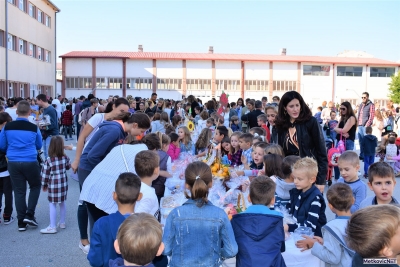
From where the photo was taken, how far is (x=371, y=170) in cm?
368

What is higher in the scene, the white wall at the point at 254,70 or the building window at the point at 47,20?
the building window at the point at 47,20

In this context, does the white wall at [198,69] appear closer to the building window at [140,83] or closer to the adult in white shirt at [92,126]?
the building window at [140,83]

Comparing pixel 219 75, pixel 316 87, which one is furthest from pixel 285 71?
pixel 219 75

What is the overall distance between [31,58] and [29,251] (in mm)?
30155

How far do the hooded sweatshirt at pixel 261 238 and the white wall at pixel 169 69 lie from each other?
4493cm

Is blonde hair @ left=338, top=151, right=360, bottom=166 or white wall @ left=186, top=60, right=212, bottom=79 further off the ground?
white wall @ left=186, top=60, right=212, bottom=79

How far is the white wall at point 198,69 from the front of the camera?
4747 cm

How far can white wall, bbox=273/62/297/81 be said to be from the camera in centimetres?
4869

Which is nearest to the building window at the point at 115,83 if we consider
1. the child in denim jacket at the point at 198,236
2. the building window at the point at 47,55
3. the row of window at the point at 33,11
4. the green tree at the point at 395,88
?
the building window at the point at 47,55

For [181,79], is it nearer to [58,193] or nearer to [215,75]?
[215,75]

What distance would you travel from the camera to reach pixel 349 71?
50312mm

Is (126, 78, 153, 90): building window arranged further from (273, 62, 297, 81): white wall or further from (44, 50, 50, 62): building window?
(273, 62, 297, 81): white wall

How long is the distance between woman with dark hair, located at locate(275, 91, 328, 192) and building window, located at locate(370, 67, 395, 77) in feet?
167

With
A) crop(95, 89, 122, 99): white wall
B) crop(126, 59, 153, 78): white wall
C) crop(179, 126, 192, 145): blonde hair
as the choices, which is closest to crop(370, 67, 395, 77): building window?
crop(126, 59, 153, 78): white wall
